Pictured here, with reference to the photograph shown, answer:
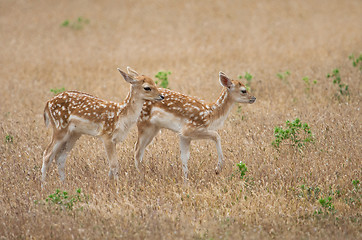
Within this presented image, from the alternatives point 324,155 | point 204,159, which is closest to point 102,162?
point 204,159

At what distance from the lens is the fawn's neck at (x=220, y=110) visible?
8.12m

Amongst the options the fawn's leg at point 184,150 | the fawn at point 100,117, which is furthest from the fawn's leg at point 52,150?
the fawn's leg at point 184,150

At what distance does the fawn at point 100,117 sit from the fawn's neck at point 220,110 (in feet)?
3.50

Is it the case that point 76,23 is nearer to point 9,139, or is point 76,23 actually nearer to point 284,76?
point 284,76

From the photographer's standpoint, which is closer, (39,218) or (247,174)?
(39,218)

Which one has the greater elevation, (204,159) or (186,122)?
(186,122)

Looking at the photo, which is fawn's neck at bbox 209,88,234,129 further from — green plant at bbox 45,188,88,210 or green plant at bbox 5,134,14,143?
green plant at bbox 5,134,14,143

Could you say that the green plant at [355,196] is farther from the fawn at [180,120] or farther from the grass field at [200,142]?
the fawn at [180,120]

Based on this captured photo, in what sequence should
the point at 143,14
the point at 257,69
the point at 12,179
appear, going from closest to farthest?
1. the point at 12,179
2. the point at 257,69
3. the point at 143,14

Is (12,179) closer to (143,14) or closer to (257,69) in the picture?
(257,69)

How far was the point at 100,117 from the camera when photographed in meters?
7.62

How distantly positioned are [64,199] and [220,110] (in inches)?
117

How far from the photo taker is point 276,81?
12.8 m

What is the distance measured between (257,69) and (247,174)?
7.41 meters
